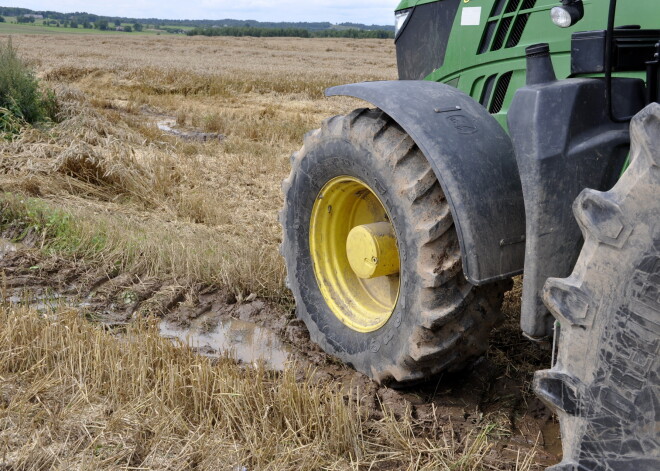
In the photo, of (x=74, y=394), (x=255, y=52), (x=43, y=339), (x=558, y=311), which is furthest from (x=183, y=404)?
(x=255, y=52)

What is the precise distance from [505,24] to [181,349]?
2.17 meters

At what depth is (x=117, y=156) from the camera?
268 inches

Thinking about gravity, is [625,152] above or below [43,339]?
above

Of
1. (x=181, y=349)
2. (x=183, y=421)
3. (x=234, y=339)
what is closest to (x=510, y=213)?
(x=183, y=421)

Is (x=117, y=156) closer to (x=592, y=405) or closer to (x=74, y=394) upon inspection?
(x=74, y=394)

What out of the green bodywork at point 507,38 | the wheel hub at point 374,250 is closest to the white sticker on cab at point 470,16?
the green bodywork at point 507,38

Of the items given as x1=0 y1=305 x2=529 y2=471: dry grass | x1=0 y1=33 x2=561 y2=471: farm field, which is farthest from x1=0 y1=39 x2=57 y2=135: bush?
x1=0 y1=305 x2=529 y2=471: dry grass

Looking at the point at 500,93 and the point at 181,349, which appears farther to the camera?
the point at 181,349

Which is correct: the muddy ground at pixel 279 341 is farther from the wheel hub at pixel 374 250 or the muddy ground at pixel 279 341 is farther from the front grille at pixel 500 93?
the front grille at pixel 500 93

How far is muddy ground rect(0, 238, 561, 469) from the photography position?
2.96 m

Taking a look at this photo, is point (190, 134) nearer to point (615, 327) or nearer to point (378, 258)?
point (378, 258)

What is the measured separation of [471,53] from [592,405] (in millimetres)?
2044

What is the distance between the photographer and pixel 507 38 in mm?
3139

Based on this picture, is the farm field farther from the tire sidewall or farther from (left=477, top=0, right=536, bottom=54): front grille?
(left=477, top=0, right=536, bottom=54): front grille
